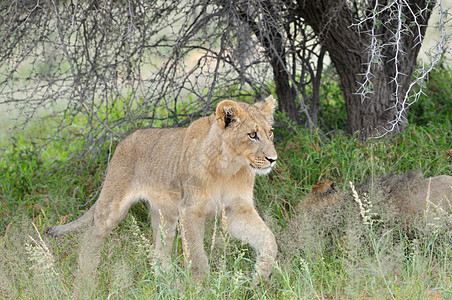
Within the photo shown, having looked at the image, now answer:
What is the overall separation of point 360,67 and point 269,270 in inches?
111

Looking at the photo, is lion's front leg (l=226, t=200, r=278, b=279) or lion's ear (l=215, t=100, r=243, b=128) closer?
lion's ear (l=215, t=100, r=243, b=128)

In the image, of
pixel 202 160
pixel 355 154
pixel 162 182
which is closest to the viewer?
pixel 202 160

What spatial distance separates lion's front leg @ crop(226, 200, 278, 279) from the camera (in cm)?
408

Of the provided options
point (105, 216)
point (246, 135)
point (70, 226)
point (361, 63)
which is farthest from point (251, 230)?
point (361, 63)

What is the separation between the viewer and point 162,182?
15.4 feet

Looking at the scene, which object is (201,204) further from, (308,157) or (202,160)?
(308,157)

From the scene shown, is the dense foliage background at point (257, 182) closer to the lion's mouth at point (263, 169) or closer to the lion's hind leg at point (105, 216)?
the lion's hind leg at point (105, 216)

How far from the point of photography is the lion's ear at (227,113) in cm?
397

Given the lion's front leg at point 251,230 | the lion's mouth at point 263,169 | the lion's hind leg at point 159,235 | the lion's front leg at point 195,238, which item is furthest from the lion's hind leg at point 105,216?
the lion's mouth at point 263,169

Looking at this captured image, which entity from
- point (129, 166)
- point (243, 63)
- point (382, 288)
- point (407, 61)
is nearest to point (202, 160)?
point (129, 166)

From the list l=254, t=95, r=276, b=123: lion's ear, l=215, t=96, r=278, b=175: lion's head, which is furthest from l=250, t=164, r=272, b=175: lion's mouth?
l=254, t=95, r=276, b=123: lion's ear

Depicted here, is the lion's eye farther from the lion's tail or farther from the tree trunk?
the tree trunk

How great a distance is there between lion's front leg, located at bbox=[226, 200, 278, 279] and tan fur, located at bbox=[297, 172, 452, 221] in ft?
2.04

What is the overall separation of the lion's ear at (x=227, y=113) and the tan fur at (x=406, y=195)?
3.52 feet
